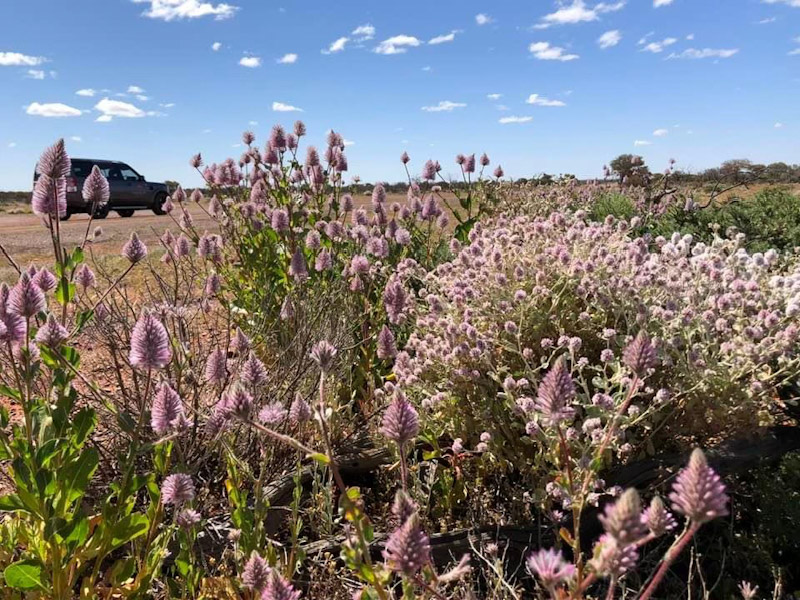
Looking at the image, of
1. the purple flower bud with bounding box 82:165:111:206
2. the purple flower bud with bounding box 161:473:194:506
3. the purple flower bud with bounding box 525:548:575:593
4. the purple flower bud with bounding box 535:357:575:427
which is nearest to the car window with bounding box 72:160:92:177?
the purple flower bud with bounding box 82:165:111:206

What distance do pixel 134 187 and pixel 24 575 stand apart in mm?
23483

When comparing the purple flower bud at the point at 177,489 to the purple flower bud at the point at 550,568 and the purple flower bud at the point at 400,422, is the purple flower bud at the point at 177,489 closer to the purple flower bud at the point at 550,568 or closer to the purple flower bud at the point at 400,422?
the purple flower bud at the point at 400,422

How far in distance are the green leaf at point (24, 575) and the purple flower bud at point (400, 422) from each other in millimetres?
1052

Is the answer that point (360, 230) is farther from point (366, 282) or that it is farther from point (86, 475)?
point (86, 475)

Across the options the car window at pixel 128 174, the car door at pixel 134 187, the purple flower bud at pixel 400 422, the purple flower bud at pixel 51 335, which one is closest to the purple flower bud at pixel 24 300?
the purple flower bud at pixel 51 335

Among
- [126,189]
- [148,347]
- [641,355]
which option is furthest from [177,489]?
[126,189]

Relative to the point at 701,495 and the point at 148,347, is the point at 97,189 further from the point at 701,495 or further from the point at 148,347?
the point at 701,495

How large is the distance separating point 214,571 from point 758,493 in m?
2.11

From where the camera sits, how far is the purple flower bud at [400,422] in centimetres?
125

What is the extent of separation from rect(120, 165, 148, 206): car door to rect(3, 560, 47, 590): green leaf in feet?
75.8

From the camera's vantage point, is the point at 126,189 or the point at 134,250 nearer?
the point at 134,250

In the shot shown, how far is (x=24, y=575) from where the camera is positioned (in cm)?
158

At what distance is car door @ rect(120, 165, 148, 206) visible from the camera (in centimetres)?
2264

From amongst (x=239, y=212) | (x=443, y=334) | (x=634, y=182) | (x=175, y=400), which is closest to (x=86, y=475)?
(x=175, y=400)
